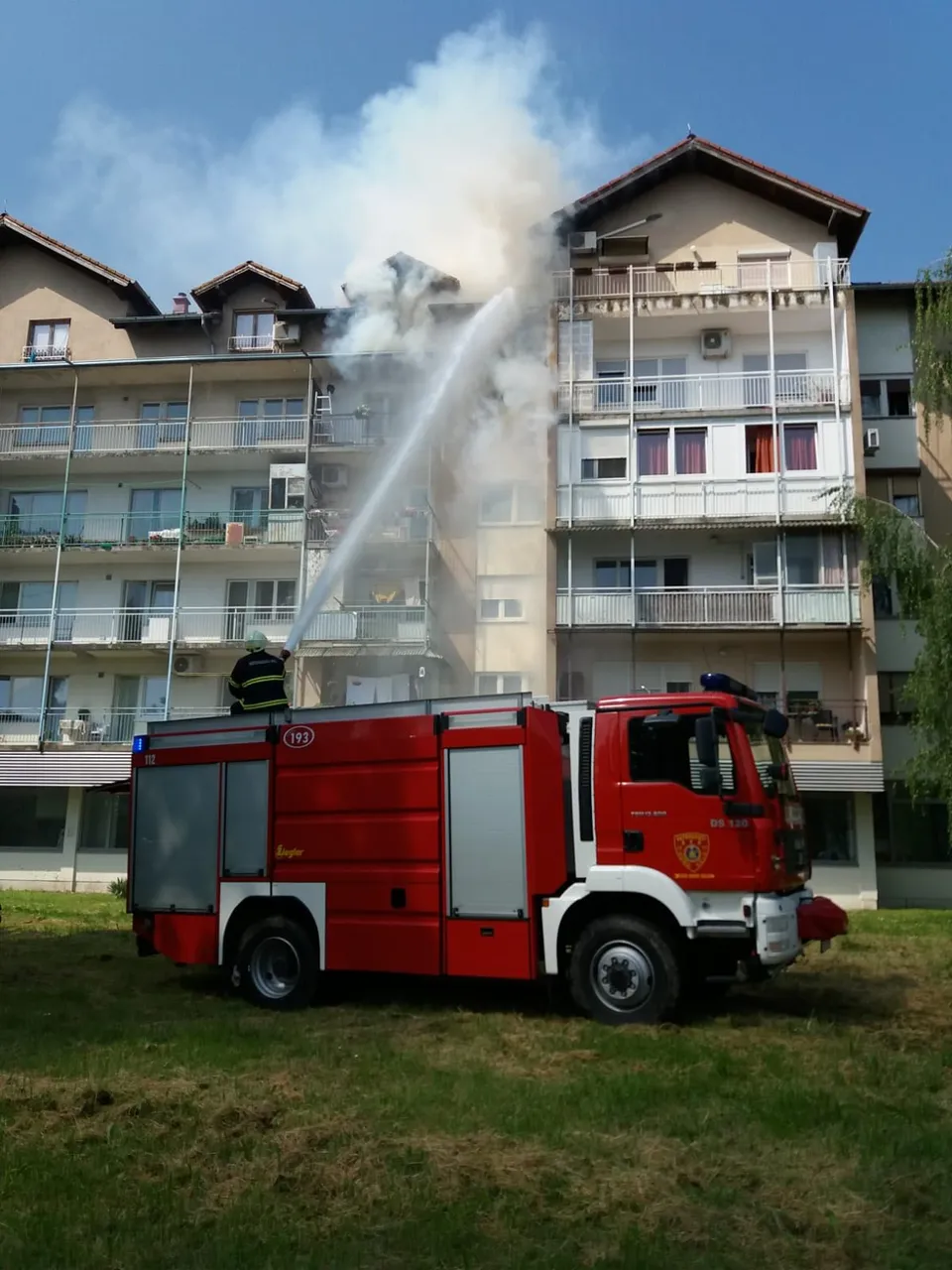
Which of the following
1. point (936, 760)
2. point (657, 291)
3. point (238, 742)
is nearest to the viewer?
point (238, 742)

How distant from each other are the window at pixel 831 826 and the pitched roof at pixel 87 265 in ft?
81.3

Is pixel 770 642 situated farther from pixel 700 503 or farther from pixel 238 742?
pixel 238 742

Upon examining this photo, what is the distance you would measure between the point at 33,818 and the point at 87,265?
55.7 feet

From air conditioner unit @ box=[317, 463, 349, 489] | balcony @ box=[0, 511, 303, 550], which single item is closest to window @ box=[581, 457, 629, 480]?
air conditioner unit @ box=[317, 463, 349, 489]

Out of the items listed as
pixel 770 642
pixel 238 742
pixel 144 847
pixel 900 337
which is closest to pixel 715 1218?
pixel 238 742

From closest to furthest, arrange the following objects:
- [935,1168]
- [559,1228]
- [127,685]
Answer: [559,1228] < [935,1168] < [127,685]

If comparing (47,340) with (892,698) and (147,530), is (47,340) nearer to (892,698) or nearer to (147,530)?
(147,530)

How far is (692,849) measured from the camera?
27.3 ft

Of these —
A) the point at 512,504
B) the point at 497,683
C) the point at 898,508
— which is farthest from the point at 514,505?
the point at 898,508

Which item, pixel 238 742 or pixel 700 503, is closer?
pixel 238 742

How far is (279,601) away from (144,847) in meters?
19.1

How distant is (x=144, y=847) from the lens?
10.8 m

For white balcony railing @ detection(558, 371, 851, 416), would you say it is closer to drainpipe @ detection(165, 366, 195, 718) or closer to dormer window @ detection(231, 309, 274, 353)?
dormer window @ detection(231, 309, 274, 353)

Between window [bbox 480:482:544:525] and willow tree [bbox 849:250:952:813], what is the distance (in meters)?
11.1
